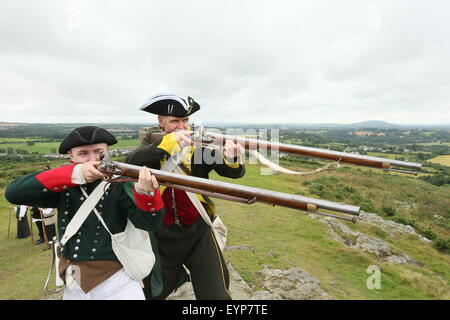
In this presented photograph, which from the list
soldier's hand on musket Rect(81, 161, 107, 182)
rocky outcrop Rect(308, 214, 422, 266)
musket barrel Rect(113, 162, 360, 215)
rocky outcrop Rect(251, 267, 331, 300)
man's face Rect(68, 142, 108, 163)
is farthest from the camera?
rocky outcrop Rect(308, 214, 422, 266)

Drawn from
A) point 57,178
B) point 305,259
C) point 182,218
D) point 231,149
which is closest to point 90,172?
point 57,178

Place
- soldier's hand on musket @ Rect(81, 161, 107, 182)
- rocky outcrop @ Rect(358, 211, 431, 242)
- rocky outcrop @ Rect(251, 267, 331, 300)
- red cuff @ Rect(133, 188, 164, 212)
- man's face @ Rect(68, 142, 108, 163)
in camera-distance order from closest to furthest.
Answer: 1. soldier's hand on musket @ Rect(81, 161, 107, 182)
2. red cuff @ Rect(133, 188, 164, 212)
3. man's face @ Rect(68, 142, 108, 163)
4. rocky outcrop @ Rect(251, 267, 331, 300)
5. rocky outcrop @ Rect(358, 211, 431, 242)

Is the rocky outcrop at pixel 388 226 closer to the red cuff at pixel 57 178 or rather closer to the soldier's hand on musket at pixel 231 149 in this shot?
the soldier's hand on musket at pixel 231 149

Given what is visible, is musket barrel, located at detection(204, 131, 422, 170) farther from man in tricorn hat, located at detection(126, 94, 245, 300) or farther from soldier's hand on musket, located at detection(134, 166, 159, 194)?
soldier's hand on musket, located at detection(134, 166, 159, 194)

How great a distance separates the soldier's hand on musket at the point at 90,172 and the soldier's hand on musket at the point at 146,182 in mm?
329

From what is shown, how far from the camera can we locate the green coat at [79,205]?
2367mm

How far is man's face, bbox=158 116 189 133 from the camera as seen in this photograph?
364 cm

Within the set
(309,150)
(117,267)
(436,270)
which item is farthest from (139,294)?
(436,270)

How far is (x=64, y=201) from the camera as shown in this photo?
2574mm

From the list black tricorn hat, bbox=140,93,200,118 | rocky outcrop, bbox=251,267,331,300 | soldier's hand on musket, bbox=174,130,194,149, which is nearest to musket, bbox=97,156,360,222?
soldier's hand on musket, bbox=174,130,194,149

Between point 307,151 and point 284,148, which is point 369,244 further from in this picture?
A: point 284,148

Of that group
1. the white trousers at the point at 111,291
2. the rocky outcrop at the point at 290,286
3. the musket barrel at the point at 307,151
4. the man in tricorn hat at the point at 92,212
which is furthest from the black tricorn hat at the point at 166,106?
the rocky outcrop at the point at 290,286

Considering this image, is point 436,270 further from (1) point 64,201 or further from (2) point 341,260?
(1) point 64,201

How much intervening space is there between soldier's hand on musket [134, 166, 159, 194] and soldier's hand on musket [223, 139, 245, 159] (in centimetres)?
139
